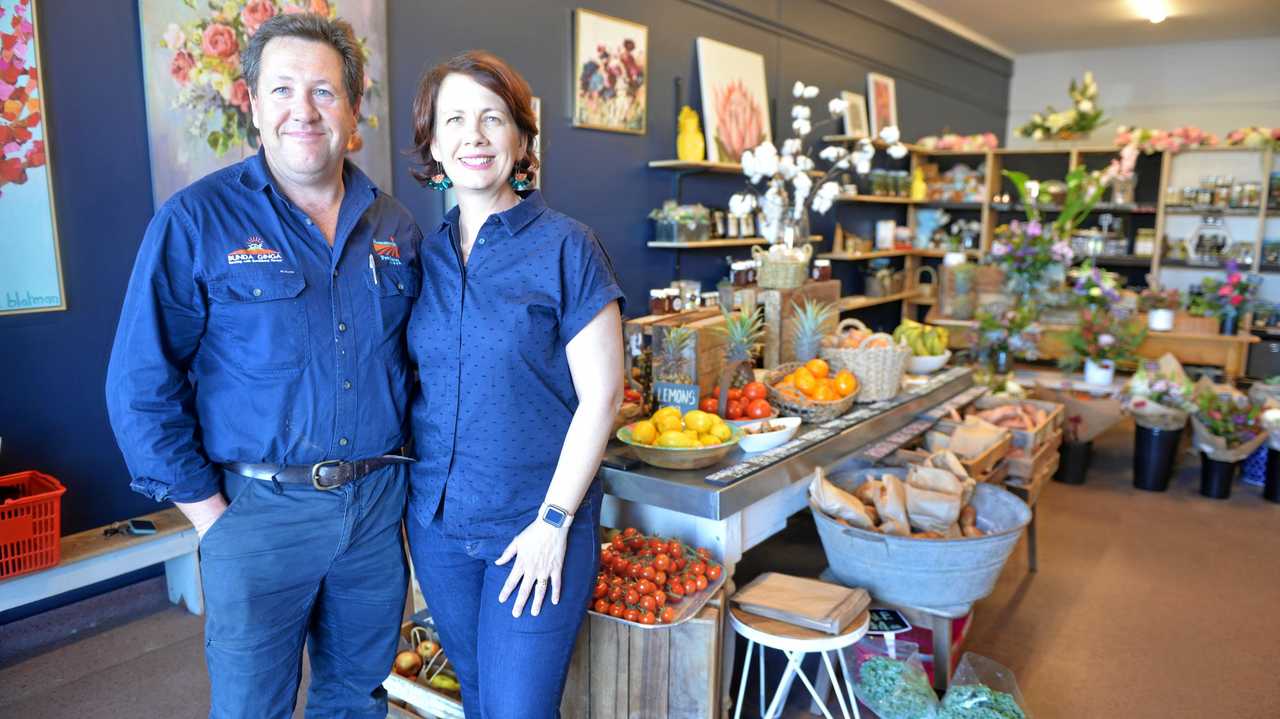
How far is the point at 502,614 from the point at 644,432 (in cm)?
91

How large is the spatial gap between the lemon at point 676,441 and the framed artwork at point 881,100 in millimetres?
6300

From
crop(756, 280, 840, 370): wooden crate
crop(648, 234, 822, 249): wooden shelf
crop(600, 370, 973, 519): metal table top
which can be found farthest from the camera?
crop(648, 234, 822, 249): wooden shelf

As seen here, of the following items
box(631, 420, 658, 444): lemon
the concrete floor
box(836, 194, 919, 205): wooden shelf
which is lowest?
the concrete floor

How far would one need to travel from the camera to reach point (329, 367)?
1.72 meters

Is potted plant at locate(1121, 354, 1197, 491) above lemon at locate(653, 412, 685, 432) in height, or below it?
below

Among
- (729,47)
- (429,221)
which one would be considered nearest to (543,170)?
(429,221)

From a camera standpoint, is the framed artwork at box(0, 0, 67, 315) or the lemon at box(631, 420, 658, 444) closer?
the lemon at box(631, 420, 658, 444)

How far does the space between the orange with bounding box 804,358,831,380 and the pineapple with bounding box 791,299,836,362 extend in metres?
0.15

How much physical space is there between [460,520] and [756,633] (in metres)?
0.94

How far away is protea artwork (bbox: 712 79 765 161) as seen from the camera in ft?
20.0

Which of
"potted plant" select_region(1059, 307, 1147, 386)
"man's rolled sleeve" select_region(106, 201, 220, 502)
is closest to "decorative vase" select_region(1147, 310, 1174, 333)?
"potted plant" select_region(1059, 307, 1147, 386)

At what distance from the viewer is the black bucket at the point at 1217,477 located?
5207 millimetres

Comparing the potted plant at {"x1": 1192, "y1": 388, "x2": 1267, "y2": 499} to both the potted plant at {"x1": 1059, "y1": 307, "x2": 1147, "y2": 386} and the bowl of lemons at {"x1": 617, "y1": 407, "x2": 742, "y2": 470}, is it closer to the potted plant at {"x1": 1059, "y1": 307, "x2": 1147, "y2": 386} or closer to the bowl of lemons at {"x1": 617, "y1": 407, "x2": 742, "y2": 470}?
the potted plant at {"x1": 1059, "y1": 307, "x2": 1147, "y2": 386}

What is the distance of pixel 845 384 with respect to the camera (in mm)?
3262
